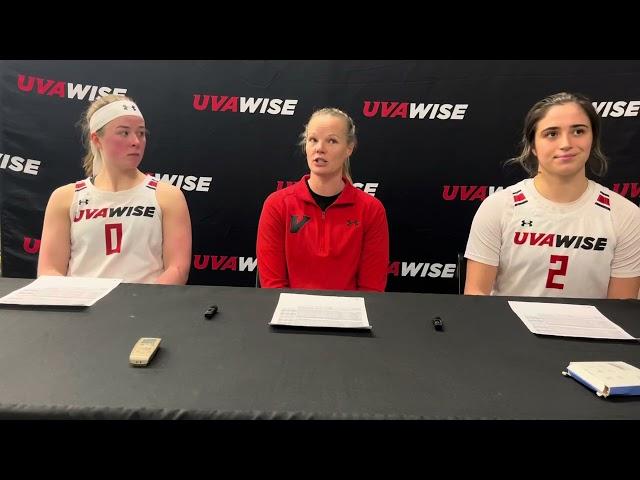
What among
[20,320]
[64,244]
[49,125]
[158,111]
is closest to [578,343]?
[20,320]

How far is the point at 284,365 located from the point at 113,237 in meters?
1.37

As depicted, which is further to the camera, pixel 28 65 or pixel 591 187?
pixel 28 65

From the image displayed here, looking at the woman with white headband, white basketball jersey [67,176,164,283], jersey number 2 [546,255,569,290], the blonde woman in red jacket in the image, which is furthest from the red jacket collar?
jersey number 2 [546,255,569,290]

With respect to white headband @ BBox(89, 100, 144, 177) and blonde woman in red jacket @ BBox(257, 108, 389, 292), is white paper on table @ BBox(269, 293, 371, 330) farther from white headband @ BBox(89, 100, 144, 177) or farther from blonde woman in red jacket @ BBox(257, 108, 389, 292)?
white headband @ BBox(89, 100, 144, 177)

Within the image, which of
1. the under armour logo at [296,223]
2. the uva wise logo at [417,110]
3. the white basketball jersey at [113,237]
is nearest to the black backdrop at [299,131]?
the uva wise logo at [417,110]

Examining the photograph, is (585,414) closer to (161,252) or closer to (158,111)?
(161,252)

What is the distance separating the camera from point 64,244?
202 centimetres

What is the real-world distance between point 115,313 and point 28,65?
2.43 meters

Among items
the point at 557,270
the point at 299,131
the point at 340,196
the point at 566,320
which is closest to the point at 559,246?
the point at 557,270

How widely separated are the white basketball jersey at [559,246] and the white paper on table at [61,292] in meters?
1.45

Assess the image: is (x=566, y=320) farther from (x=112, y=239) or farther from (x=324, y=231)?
(x=112, y=239)

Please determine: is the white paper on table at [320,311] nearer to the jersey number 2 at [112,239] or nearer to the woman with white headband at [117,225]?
the woman with white headband at [117,225]

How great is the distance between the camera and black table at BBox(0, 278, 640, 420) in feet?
2.72

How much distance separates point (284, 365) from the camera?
992 mm
